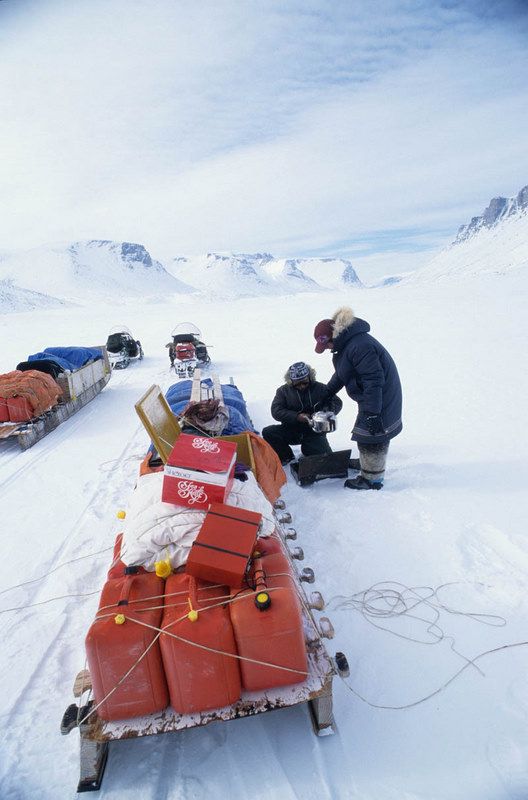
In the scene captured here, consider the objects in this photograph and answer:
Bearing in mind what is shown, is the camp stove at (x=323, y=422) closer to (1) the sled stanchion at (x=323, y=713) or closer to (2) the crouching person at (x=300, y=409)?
(2) the crouching person at (x=300, y=409)

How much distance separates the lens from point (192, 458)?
8.42 feet

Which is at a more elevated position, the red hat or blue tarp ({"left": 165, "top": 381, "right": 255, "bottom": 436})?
the red hat

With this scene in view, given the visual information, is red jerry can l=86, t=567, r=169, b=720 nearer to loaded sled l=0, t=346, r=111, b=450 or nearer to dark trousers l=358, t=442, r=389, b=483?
dark trousers l=358, t=442, r=389, b=483

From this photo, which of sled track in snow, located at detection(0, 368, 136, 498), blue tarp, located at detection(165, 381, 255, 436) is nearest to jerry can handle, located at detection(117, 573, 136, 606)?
blue tarp, located at detection(165, 381, 255, 436)

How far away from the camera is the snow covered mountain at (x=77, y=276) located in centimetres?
14800

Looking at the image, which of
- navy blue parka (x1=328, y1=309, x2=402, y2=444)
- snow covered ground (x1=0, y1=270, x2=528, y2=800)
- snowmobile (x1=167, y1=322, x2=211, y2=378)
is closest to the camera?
snow covered ground (x1=0, y1=270, x2=528, y2=800)

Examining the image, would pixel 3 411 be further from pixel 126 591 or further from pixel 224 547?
pixel 224 547

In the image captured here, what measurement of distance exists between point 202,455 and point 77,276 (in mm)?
183612

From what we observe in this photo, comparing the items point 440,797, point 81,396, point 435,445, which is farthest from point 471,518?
point 81,396

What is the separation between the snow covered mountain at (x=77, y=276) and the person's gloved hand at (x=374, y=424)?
14211 cm

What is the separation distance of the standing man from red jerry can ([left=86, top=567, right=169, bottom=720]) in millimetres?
2704

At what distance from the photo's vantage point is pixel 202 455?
2.60 m

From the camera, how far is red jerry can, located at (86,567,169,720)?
1.89 meters

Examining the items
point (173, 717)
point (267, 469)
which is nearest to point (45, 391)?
point (267, 469)
